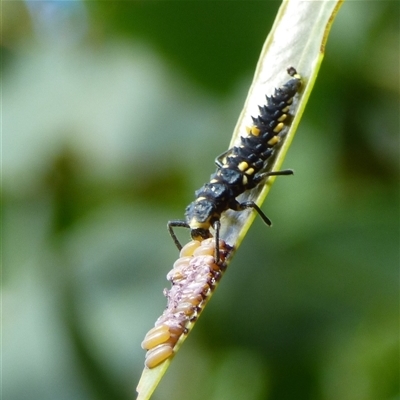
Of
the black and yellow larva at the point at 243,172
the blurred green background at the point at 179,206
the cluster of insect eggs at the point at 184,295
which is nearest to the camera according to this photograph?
the cluster of insect eggs at the point at 184,295

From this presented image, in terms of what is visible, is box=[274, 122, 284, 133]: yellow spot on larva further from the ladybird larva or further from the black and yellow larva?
the ladybird larva

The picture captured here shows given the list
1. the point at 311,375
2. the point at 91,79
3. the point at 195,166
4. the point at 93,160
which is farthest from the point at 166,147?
the point at 311,375

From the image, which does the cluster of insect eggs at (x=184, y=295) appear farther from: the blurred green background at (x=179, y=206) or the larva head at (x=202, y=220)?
the blurred green background at (x=179, y=206)

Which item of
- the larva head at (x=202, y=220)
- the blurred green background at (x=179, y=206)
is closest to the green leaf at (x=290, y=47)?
the larva head at (x=202, y=220)

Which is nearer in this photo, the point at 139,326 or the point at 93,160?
the point at 139,326

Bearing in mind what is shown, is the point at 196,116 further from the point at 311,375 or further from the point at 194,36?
the point at 311,375
